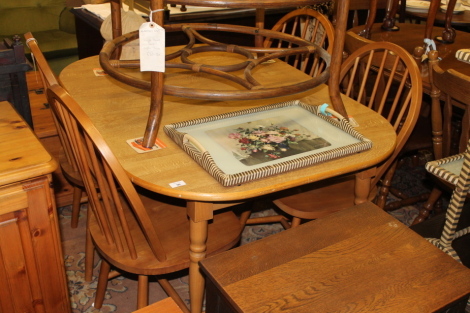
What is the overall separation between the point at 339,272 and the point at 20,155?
79cm

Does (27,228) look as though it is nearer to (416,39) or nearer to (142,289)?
(142,289)

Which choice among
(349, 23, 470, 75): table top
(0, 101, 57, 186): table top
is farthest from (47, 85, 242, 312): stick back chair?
(349, 23, 470, 75): table top

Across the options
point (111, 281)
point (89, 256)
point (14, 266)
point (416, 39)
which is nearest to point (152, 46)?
point (14, 266)

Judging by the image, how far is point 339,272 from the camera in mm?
1239

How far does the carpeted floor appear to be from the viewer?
194 centimetres

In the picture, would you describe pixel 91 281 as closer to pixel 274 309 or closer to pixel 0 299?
pixel 0 299

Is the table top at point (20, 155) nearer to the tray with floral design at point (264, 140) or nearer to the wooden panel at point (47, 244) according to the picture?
the wooden panel at point (47, 244)

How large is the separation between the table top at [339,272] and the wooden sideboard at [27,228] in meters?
0.39

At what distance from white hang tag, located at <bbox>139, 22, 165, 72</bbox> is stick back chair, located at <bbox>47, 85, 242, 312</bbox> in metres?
0.20

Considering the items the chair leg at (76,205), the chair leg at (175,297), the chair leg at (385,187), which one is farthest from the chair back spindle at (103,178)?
the chair leg at (385,187)

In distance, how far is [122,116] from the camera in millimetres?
1622

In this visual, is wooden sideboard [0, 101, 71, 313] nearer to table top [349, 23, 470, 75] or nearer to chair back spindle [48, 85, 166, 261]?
chair back spindle [48, 85, 166, 261]

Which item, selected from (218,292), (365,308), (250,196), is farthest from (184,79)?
(365,308)

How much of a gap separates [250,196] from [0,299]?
0.65 m
